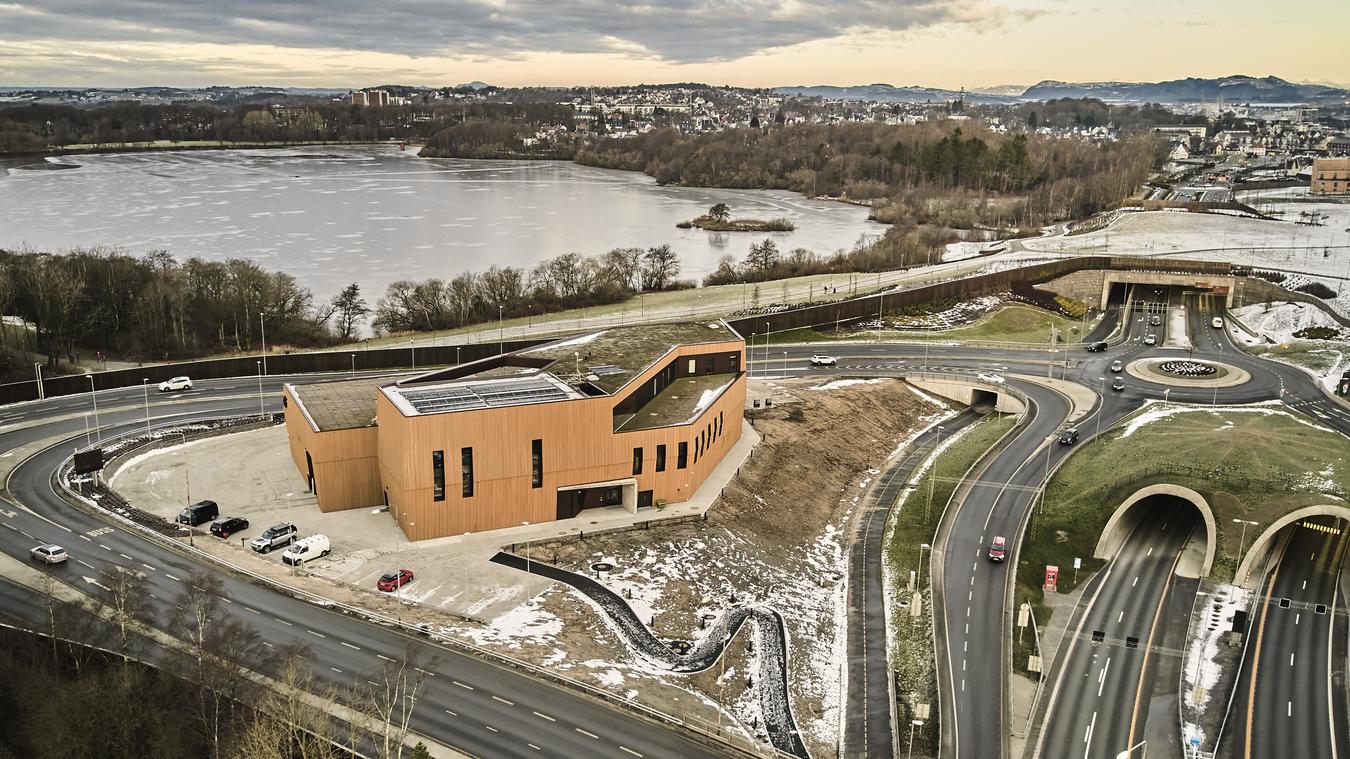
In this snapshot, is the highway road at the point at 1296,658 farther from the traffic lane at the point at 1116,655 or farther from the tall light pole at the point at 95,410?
the tall light pole at the point at 95,410

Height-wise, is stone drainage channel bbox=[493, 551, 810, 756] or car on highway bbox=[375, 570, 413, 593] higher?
car on highway bbox=[375, 570, 413, 593]

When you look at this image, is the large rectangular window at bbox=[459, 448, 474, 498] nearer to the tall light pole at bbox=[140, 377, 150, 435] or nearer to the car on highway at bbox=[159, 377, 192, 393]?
the tall light pole at bbox=[140, 377, 150, 435]

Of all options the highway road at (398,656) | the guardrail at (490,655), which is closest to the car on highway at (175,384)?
the highway road at (398,656)

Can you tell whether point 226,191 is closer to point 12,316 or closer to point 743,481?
point 12,316

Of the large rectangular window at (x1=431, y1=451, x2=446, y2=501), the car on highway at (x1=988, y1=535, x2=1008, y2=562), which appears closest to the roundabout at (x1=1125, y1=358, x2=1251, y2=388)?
the car on highway at (x1=988, y1=535, x2=1008, y2=562)

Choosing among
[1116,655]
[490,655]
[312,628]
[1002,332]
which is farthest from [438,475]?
[1002,332]

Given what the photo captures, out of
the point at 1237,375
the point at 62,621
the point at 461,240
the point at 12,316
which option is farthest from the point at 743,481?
the point at 461,240
